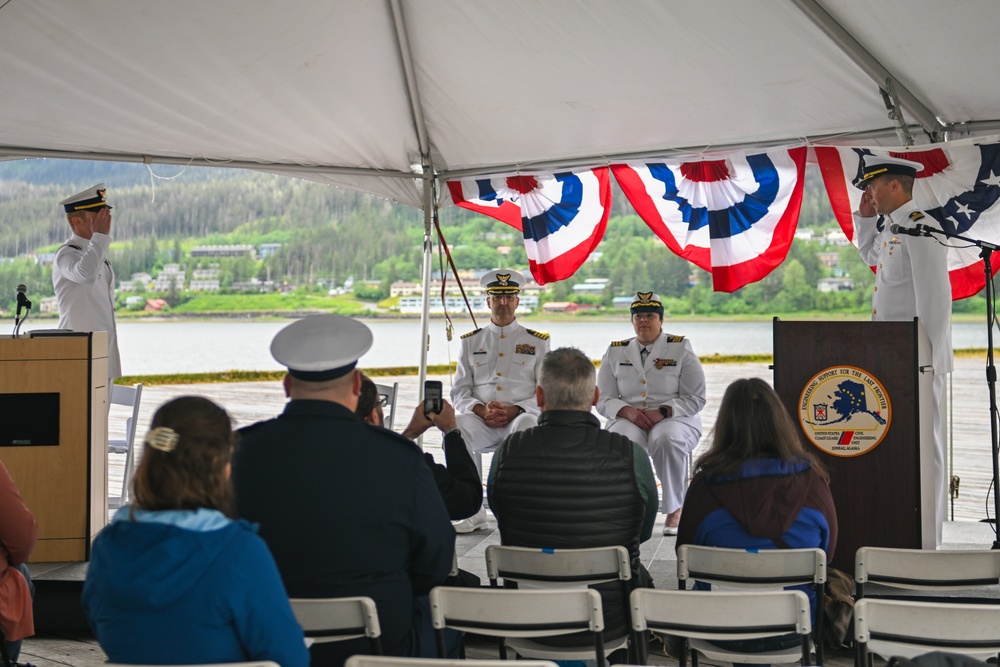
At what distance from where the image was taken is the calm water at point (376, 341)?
29.6 metres

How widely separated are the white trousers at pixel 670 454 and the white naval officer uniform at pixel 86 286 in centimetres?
294

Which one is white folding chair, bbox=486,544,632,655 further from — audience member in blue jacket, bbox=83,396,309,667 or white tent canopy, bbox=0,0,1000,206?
white tent canopy, bbox=0,0,1000,206

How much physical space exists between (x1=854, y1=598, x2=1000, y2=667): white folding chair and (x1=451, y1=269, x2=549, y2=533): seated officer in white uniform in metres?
3.35

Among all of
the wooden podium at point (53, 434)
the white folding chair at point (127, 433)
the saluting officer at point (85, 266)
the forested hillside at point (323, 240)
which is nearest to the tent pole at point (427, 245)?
the white folding chair at point (127, 433)

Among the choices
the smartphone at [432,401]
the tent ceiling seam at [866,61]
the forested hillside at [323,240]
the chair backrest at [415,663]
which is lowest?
the chair backrest at [415,663]

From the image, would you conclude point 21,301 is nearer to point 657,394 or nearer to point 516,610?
point 516,610

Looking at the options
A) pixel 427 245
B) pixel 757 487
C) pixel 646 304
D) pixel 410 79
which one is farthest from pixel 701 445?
pixel 757 487

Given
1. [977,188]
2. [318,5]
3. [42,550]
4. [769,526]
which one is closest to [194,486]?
[769,526]

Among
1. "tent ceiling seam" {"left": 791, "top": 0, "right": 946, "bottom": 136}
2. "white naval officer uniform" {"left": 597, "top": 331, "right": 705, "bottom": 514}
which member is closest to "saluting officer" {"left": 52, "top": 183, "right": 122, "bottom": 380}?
"white naval officer uniform" {"left": 597, "top": 331, "right": 705, "bottom": 514}

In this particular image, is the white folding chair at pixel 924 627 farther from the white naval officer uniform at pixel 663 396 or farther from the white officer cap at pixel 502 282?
the white officer cap at pixel 502 282

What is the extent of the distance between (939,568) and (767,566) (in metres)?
0.44

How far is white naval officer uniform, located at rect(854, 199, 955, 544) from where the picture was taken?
12.6ft

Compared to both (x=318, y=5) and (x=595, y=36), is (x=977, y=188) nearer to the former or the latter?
(x=595, y=36)

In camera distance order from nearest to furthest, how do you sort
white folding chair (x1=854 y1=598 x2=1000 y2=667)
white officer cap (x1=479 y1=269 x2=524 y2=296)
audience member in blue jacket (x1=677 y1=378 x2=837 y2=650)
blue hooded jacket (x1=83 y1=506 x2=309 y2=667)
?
1. blue hooded jacket (x1=83 y1=506 x2=309 y2=667)
2. white folding chair (x1=854 y1=598 x2=1000 y2=667)
3. audience member in blue jacket (x1=677 y1=378 x2=837 y2=650)
4. white officer cap (x1=479 y1=269 x2=524 y2=296)
